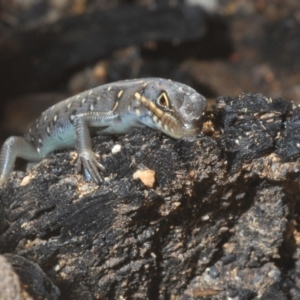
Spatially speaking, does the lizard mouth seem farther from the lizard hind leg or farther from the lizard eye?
the lizard hind leg

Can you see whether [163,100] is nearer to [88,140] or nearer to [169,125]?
[169,125]

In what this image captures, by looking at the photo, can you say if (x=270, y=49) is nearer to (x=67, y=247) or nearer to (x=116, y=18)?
(x=116, y=18)

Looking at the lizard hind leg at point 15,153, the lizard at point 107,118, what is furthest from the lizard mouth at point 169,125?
the lizard hind leg at point 15,153

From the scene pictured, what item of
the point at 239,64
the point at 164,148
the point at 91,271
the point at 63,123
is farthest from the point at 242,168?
the point at 239,64

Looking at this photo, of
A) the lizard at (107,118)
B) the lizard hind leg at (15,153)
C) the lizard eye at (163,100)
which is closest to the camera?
the lizard at (107,118)

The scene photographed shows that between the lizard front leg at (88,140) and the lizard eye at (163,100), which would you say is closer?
the lizard front leg at (88,140)

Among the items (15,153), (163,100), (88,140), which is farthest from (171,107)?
(15,153)

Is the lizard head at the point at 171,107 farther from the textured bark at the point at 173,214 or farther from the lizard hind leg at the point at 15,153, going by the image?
the lizard hind leg at the point at 15,153
